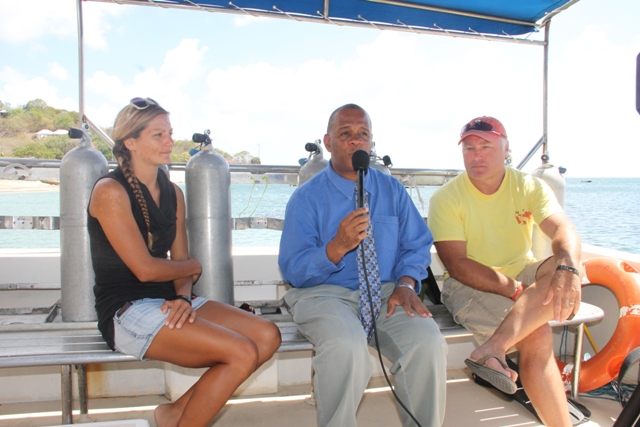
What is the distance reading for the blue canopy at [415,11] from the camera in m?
3.23

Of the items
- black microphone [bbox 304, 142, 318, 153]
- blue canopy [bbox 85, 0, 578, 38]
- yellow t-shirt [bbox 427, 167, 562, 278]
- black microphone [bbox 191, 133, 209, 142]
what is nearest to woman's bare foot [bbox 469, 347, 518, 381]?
yellow t-shirt [bbox 427, 167, 562, 278]

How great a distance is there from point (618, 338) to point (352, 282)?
1836 mm

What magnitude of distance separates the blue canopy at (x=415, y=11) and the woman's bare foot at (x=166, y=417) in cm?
244

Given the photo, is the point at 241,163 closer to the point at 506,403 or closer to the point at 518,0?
the point at 518,0

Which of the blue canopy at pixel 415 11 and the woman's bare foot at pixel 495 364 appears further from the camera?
the blue canopy at pixel 415 11

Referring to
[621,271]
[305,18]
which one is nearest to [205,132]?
[305,18]

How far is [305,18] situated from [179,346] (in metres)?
2.39

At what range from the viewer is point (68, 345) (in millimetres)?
2238

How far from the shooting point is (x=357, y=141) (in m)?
2.61

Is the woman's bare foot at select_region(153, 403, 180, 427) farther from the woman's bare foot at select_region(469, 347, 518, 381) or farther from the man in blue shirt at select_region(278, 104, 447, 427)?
the woman's bare foot at select_region(469, 347, 518, 381)

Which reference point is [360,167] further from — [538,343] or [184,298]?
[538,343]

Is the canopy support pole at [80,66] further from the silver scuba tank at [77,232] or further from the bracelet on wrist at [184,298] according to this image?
the bracelet on wrist at [184,298]

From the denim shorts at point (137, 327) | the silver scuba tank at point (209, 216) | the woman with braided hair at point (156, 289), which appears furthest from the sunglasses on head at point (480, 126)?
the denim shorts at point (137, 327)

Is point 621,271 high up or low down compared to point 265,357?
up
